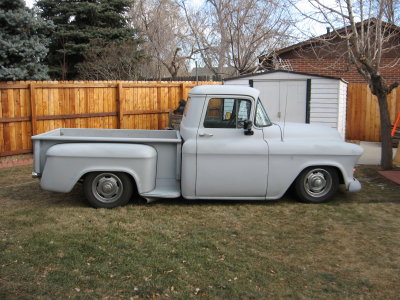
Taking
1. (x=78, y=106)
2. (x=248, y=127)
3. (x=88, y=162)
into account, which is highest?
(x=78, y=106)

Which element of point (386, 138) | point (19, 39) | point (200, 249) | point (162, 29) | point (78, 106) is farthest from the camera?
point (162, 29)

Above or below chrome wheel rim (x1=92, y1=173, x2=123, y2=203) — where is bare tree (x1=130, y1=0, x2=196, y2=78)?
above

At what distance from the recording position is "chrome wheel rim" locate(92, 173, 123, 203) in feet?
21.7

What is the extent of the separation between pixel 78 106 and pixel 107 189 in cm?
576

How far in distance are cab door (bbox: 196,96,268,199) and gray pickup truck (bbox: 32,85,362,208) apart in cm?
1

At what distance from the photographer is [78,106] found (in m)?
11.8

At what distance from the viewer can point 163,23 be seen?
30.1 metres

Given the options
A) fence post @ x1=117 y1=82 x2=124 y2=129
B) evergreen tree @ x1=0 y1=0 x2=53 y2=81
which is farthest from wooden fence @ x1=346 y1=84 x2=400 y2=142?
evergreen tree @ x1=0 y1=0 x2=53 y2=81

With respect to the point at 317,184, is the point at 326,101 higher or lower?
higher

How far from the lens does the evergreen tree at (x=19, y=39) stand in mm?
12711

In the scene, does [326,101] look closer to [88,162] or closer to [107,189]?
[107,189]

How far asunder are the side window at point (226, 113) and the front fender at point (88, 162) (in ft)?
3.48

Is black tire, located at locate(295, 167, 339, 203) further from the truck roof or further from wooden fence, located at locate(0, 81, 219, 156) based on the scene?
wooden fence, located at locate(0, 81, 219, 156)

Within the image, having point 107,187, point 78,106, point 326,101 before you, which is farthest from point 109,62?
point 107,187
